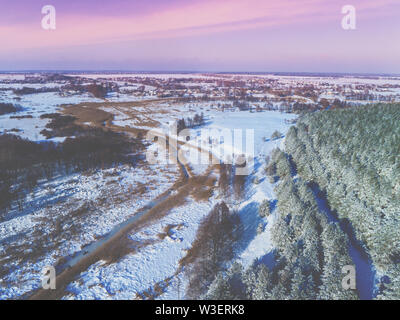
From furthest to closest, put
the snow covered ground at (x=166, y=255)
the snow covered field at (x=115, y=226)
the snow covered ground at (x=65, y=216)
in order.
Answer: the snow covered ground at (x=65, y=216) < the snow covered field at (x=115, y=226) < the snow covered ground at (x=166, y=255)

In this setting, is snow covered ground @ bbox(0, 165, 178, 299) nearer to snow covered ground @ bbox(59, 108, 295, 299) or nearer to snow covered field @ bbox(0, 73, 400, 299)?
snow covered field @ bbox(0, 73, 400, 299)

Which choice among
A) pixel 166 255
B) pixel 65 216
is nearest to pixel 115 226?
pixel 65 216

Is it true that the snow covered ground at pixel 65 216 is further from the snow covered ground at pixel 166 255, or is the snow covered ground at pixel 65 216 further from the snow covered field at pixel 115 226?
the snow covered ground at pixel 166 255

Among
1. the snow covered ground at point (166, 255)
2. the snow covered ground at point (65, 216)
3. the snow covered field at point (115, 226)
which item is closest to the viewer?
the snow covered ground at point (166, 255)

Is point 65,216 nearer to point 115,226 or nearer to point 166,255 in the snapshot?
point 115,226

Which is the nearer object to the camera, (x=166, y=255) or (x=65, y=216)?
(x=166, y=255)

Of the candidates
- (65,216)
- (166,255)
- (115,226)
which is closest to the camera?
(166,255)

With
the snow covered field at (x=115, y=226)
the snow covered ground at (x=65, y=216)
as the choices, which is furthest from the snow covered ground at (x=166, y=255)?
the snow covered ground at (x=65, y=216)

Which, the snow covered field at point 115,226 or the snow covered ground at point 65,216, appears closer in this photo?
the snow covered field at point 115,226

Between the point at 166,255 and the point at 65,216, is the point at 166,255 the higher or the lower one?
the lower one
